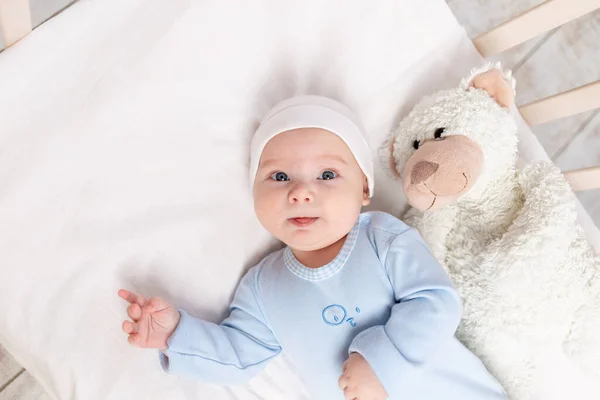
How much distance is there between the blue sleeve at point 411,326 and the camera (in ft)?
2.65

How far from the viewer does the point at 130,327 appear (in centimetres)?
80

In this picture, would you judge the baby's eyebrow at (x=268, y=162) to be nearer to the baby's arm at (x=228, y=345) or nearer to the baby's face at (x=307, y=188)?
the baby's face at (x=307, y=188)

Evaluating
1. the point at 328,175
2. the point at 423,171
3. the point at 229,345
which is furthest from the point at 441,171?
the point at 229,345

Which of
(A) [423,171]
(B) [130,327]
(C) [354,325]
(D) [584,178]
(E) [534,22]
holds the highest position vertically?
(E) [534,22]

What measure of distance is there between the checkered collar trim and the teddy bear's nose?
0.44ft

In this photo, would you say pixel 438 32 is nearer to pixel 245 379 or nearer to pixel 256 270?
pixel 256 270

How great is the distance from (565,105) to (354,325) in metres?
0.55

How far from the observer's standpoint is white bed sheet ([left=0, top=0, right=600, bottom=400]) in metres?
0.82

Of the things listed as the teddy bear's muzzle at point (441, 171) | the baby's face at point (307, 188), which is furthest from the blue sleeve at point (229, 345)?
the teddy bear's muzzle at point (441, 171)

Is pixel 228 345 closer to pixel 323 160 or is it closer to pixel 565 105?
pixel 323 160

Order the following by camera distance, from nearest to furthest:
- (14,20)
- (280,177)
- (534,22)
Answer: (14,20) → (280,177) → (534,22)

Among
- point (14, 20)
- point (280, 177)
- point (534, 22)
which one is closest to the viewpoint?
point (14, 20)

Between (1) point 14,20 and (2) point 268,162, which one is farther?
(2) point 268,162

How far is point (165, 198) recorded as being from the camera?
35.7 inches
